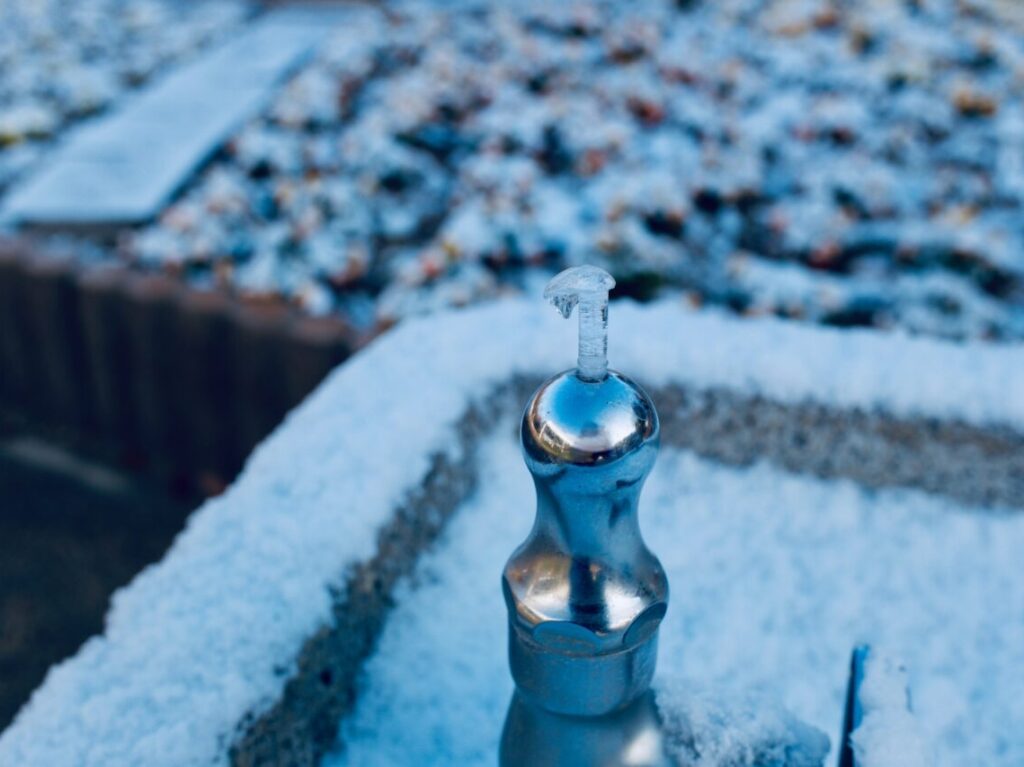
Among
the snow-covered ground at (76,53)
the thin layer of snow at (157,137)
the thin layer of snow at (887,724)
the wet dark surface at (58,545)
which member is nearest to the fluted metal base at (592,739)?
the thin layer of snow at (887,724)

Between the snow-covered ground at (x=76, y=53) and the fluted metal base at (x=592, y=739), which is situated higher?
the fluted metal base at (x=592, y=739)

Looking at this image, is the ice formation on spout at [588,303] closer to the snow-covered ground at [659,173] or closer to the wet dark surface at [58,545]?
the snow-covered ground at [659,173]

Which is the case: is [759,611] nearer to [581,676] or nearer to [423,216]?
[581,676]

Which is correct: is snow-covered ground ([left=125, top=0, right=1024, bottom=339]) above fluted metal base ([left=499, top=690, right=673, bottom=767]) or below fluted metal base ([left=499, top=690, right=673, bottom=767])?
below

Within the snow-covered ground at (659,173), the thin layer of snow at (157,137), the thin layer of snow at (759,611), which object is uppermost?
the thin layer of snow at (759,611)

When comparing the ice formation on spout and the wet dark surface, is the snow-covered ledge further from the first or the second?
the wet dark surface

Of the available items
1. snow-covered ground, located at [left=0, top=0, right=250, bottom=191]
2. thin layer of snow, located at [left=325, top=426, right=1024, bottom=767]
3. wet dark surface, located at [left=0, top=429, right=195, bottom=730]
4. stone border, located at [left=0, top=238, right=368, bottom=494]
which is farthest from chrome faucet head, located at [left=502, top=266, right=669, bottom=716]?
snow-covered ground, located at [left=0, top=0, right=250, bottom=191]
